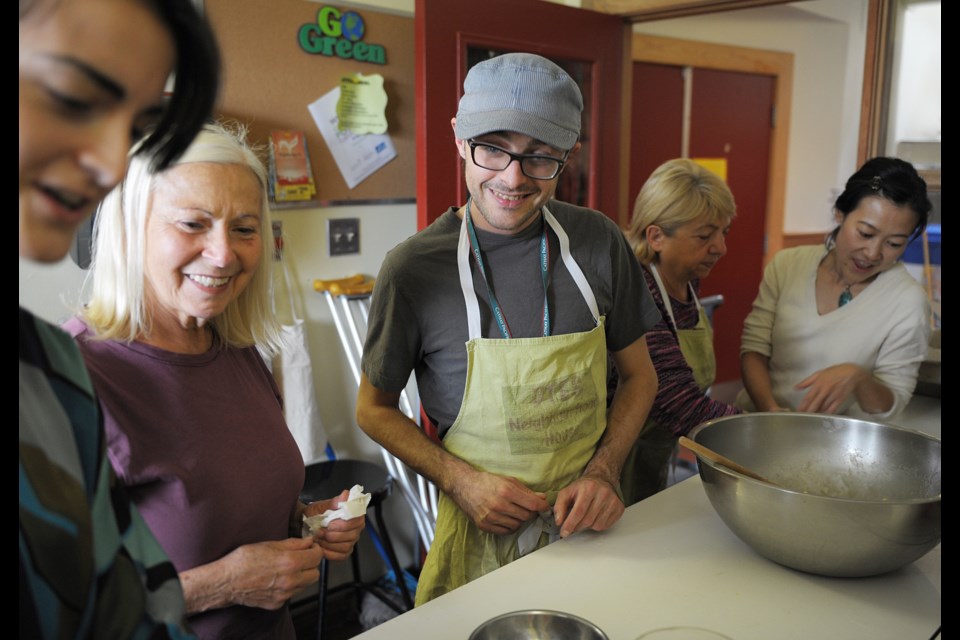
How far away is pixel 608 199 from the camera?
314cm

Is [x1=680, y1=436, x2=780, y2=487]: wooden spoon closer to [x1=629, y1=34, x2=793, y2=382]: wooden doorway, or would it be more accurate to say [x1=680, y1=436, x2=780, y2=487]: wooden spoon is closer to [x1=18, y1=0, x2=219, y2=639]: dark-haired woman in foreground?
[x1=18, y1=0, x2=219, y2=639]: dark-haired woman in foreground

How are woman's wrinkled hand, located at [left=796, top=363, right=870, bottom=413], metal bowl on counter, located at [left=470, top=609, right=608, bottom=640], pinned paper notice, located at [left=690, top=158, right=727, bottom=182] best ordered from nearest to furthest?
metal bowl on counter, located at [left=470, top=609, right=608, bottom=640], woman's wrinkled hand, located at [left=796, top=363, right=870, bottom=413], pinned paper notice, located at [left=690, top=158, right=727, bottom=182]

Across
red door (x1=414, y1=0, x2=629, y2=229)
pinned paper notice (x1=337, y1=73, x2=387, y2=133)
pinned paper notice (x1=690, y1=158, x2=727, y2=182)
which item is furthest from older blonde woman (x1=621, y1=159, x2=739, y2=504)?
pinned paper notice (x1=690, y1=158, x2=727, y2=182)

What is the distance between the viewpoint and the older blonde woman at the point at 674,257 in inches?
77.1

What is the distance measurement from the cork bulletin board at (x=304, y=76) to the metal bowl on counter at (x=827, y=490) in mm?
1719

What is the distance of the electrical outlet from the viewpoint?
269 centimetres

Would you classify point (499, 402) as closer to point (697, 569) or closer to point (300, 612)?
point (697, 569)

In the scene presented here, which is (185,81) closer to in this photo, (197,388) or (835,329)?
(197,388)

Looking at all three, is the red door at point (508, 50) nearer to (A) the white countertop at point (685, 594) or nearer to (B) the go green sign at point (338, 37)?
(B) the go green sign at point (338, 37)

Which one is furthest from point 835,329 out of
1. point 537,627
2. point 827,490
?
point 537,627

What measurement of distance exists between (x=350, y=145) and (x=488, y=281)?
1382 mm

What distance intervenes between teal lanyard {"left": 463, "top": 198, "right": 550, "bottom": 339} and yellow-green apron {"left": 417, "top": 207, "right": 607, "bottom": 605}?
18 millimetres

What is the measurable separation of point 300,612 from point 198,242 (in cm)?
198
